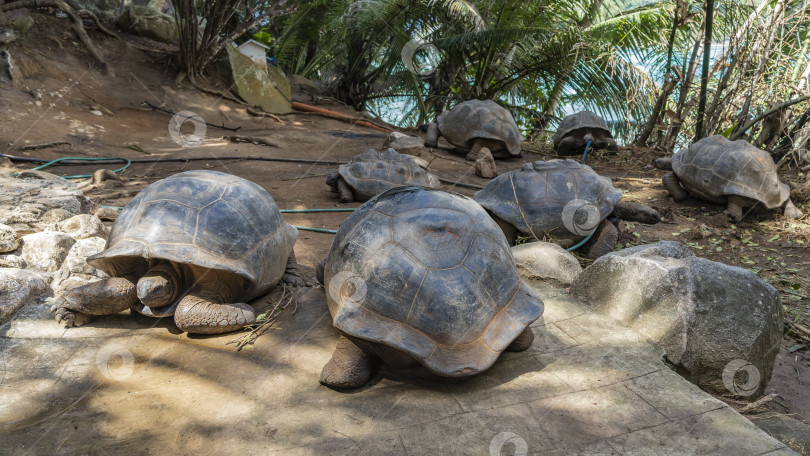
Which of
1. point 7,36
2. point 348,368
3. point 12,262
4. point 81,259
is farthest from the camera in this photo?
point 7,36

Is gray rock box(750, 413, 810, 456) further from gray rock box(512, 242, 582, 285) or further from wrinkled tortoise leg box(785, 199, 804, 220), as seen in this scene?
wrinkled tortoise leg box(785, 199, 804, 220)

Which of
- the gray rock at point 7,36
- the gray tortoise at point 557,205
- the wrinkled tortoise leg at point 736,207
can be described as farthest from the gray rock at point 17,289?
the gray rock at point 7,36

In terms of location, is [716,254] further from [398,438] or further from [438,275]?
[398,438]

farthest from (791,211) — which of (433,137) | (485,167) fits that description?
(433,137)

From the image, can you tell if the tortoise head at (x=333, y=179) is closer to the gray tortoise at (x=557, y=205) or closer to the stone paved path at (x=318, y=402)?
the gray tortoise at (x=557, y=205)

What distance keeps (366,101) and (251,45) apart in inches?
171

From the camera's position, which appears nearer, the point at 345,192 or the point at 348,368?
the point at 348,368

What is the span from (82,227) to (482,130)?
7157mm

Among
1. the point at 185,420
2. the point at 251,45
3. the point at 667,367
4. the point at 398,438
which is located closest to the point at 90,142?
the point at 251,45

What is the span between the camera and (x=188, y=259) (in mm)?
3084

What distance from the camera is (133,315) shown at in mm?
3344

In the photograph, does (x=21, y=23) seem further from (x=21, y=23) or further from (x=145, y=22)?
(x=145, y=22)

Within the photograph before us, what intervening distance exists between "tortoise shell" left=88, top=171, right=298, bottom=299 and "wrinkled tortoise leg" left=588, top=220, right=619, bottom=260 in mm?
3275

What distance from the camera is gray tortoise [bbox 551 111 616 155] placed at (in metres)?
10.2
